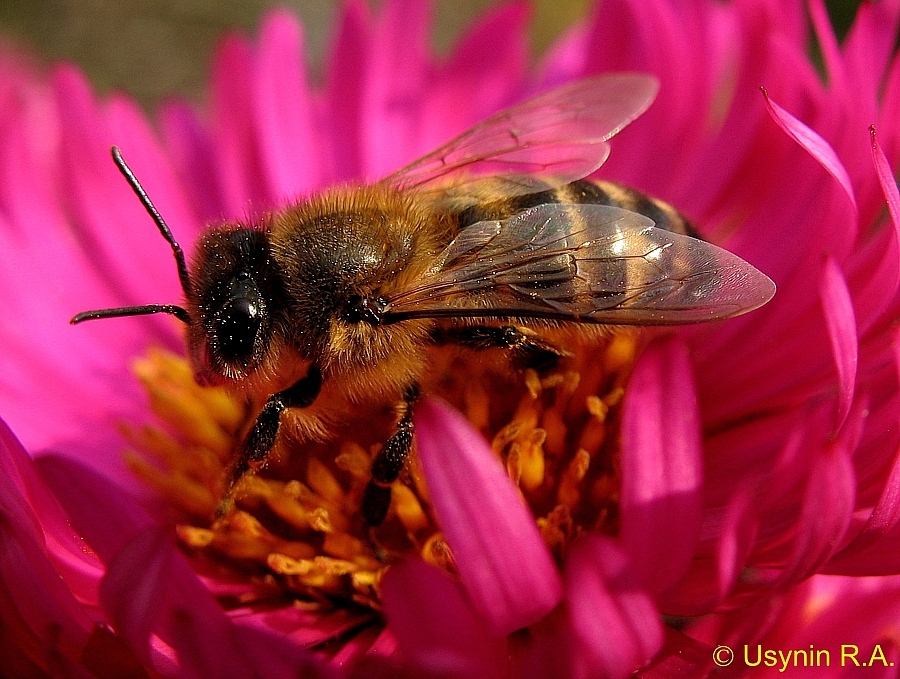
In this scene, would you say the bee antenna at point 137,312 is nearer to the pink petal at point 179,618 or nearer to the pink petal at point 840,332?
the pink petal at point 179,618

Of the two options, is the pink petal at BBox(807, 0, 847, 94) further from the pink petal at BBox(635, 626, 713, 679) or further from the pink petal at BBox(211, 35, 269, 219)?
the pink petal at BBox(211, 35, 269, 219)

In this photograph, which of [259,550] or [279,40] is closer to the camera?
[259,550]

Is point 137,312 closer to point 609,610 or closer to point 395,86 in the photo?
point 609,610

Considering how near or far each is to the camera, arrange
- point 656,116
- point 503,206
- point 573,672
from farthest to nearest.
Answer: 1. point 656,116
2. point 503,206
3. point 573,672

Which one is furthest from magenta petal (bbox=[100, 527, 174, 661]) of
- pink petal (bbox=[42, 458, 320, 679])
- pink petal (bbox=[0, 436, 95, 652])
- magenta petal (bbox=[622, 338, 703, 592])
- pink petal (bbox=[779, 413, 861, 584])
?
pink petal (bbox=[779, 413, 861, 584])

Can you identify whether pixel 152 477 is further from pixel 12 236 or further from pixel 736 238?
pixel 736 238

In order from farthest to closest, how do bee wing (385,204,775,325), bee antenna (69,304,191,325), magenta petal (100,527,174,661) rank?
bee antenna (69,304,191,325), bee wing (385,204,775,325), magenta petal (100,527,174,661)

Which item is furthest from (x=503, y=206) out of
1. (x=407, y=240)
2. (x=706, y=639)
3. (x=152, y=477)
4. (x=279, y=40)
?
(x=279, y=40)

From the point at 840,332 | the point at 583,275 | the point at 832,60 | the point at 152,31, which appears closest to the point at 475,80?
the point at 832,60
